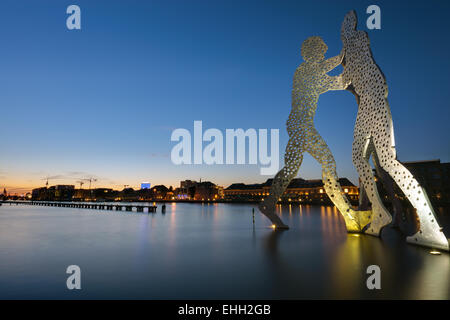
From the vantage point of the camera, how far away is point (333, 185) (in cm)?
1236

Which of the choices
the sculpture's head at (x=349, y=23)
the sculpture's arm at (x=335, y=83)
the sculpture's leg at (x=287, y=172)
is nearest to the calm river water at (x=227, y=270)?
the sculpture's leg at (x=287, y=172)

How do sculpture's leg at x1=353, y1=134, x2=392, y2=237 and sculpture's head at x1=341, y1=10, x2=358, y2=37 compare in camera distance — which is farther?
sculpture's head at x1=341, y1=10, x2=358, y2=37

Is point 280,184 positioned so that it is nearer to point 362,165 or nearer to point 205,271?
point 362,165

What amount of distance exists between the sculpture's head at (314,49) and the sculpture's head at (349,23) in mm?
1026

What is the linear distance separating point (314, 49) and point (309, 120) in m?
3.50

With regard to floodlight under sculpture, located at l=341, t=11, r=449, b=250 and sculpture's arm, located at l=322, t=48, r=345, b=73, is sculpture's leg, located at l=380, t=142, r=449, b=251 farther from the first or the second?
sculpture's arm, located at l=322, t=48, r=345, b=73

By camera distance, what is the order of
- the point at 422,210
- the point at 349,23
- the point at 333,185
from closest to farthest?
the point at 422,210, the point at 349,23, the point at 333,185

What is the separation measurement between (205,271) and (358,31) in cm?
1119

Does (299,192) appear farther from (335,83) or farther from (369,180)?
(369,180)

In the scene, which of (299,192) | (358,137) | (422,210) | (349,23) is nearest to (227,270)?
(422,210)

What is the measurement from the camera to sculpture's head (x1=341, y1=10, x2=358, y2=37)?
38.2 feet

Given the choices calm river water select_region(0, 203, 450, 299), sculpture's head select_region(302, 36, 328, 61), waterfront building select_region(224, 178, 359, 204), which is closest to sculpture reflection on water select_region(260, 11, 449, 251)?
sculpture's head select_region(302, 36, 328, 61)

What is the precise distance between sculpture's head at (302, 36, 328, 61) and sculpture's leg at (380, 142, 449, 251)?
6353 mm
